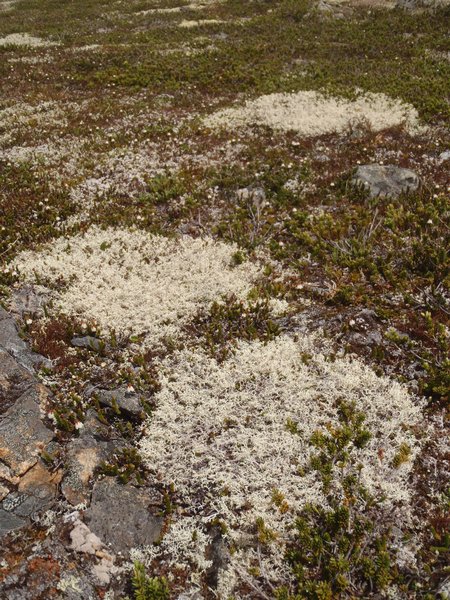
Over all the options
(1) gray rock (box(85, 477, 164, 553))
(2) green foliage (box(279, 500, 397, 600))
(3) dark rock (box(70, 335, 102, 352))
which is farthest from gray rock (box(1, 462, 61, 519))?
(2) green foliage (box(279, 500, 397, 600))

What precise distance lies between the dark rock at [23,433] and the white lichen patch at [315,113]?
1469 centimetres

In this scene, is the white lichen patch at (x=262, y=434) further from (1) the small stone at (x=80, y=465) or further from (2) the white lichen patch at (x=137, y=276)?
(2) the white lichen patch at (x=137, y=276)

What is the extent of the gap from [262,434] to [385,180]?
31.8 feet

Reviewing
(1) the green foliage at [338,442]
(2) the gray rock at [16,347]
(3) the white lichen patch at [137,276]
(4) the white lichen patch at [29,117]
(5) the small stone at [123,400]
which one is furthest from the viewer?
(4) the white lichen patch at [29,117]

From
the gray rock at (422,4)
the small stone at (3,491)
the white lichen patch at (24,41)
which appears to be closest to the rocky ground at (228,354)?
the small stone at (3,491)

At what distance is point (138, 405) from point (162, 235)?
5722mm

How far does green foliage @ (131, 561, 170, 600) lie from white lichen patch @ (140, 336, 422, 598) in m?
0.42

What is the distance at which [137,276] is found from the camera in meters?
10.6

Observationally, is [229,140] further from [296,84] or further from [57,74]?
[57,74]

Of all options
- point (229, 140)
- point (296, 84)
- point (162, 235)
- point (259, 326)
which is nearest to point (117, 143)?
point (229, 140)

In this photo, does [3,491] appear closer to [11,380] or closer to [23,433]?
[23,433]

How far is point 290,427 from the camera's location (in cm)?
703

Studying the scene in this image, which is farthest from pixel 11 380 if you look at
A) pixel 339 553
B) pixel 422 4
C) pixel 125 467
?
pixel 422 4

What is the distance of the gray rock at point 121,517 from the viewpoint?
6.03 meters
